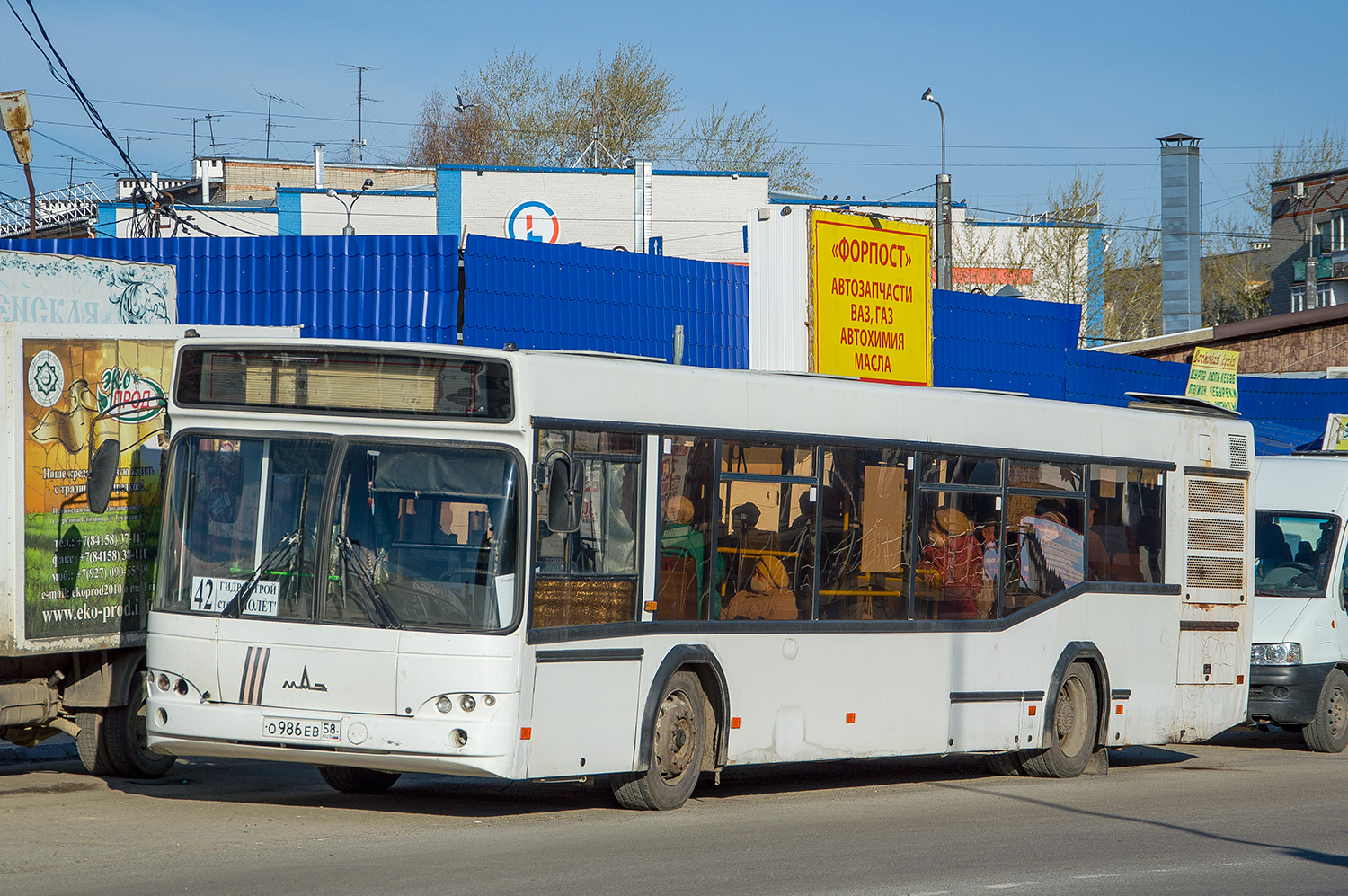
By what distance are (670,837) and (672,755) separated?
893mm

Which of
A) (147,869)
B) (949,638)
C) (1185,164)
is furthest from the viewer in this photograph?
(1185,164)

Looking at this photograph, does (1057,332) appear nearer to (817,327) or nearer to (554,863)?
(817,327)

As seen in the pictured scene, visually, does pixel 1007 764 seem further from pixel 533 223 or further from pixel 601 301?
pixel 533 223

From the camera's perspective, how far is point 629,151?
66.8m

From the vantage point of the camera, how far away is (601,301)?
19.8 meters

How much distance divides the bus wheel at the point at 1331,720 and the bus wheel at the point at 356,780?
9.10m

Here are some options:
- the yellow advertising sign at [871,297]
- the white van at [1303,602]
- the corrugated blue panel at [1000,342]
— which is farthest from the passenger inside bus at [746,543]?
the corrugated blue panel at [1000,342]

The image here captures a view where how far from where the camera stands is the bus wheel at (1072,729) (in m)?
12.0

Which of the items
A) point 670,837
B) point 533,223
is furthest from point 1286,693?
point 533,223

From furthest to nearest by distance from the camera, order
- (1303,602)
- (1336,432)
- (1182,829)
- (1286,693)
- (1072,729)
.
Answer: (1336,432), (1303,602), (1286,693), (1072,729), (1182,829)

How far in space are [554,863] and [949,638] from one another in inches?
172

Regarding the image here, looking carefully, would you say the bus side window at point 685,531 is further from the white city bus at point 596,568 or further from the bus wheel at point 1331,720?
the bus wheel at point 1331,720

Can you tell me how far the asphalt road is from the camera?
705cm

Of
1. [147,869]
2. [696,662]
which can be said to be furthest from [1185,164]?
[147,869]
